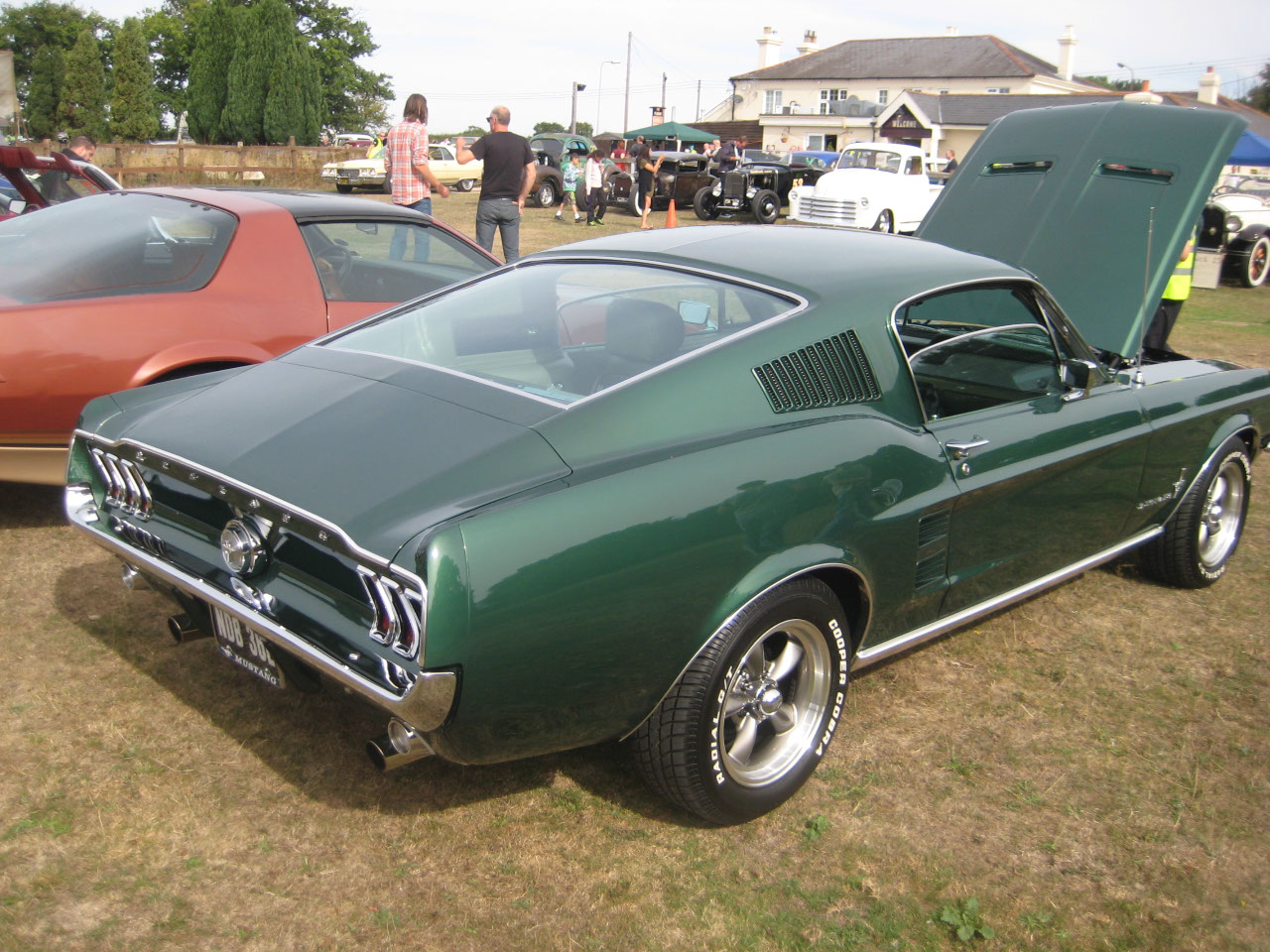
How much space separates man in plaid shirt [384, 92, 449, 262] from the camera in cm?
866

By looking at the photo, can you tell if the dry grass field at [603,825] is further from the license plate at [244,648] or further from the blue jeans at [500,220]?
the blue jeans at [500,220]

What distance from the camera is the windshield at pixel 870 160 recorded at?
67.8 feet

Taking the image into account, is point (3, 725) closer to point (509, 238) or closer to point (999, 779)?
point (999, 779)

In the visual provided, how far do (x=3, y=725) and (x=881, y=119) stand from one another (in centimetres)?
4803

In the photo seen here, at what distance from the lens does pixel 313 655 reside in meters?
2.31

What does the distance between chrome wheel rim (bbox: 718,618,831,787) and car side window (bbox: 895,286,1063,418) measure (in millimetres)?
1152

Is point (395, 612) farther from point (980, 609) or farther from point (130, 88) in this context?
point (130, 88)

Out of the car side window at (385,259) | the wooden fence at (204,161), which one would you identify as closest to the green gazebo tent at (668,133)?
the wooden fence at (204,161)

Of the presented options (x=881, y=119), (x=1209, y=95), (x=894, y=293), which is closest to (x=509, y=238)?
(x=894, y=293)

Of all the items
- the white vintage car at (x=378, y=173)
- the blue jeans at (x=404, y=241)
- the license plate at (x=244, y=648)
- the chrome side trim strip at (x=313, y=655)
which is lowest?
the license plate at (x=244, y=648)

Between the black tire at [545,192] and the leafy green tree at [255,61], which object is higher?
the leafy green tree at [255,61]

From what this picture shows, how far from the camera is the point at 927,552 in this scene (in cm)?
304

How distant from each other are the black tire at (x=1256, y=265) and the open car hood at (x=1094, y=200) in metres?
11.9

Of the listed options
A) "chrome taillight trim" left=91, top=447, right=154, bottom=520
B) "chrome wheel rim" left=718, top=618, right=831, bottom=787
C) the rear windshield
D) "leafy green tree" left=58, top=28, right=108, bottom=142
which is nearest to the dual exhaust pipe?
"chrome wheel rim" left=718, top=618, right=831, bottom=787
